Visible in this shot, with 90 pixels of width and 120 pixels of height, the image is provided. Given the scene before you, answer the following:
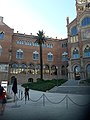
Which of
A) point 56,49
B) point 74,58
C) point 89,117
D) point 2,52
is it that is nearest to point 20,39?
point 2,52

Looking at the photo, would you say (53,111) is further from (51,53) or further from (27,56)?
(51,53)

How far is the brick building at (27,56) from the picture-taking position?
1527 inches

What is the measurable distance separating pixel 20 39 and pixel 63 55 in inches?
518

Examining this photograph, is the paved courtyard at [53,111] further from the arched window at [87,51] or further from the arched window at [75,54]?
the arched window at [75,54]

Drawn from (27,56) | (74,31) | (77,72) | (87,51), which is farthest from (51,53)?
(87,51)

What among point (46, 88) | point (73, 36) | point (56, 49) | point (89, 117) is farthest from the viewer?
point (56, 49)

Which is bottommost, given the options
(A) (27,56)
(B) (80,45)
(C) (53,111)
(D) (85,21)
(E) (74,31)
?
(C) (53,111)

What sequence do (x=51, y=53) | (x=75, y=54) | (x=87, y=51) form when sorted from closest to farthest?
(x=87, y=51)
(x=75, y=54)
(x=51, y=53)

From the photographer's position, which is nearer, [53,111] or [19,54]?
[53,111]

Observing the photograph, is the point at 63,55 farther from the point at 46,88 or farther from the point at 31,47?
the point at 46,88

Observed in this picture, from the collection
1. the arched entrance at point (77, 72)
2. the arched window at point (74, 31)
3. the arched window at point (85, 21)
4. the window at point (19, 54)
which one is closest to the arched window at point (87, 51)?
the arched entrance at point (77, 72)

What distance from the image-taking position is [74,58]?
38938 mm

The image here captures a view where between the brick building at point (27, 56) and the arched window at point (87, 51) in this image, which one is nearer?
the arched window at point (87, 51)

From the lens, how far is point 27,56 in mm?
42906
